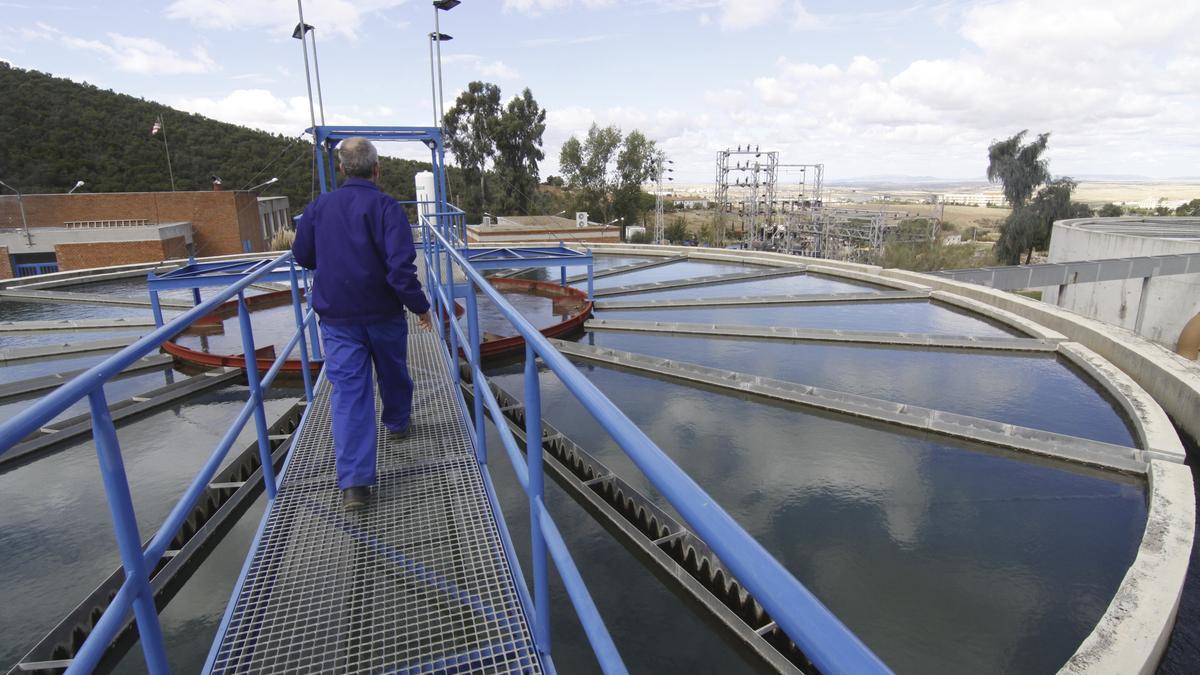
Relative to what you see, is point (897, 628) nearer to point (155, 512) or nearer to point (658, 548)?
point (658, 548)

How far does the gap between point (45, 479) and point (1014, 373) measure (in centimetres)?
949

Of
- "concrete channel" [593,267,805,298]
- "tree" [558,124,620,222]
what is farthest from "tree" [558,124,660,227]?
"concrete channel" [593,267,805,298]

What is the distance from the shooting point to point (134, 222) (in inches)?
1101

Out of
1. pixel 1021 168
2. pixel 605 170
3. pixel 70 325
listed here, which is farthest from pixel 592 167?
pixel 70 325

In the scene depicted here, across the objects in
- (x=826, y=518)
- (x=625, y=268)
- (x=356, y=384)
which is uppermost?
(x=356, y=384)

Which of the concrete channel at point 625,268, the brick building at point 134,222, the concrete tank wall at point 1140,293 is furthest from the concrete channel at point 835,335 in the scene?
the brick building at point 134,222

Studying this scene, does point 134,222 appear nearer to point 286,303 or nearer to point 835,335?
point 286,303

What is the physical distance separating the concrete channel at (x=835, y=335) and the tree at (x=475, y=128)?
34.1 meters

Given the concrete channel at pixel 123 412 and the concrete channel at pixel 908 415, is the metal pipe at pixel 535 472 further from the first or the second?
the concrete channel at pixel 123 412

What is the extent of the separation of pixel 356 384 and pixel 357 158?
3.77 ft

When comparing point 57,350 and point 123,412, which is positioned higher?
point 57,350

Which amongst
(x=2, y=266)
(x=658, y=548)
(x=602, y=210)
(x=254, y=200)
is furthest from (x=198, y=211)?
(x=658, y=548)

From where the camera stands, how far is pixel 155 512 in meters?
4.44

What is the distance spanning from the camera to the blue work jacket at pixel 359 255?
2980 mm
